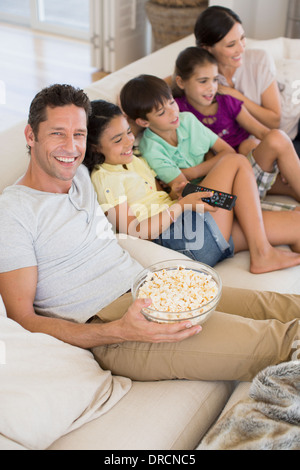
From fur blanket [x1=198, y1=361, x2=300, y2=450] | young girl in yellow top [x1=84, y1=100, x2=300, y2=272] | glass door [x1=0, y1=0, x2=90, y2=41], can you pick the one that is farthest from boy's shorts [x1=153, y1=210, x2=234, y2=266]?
glass door [x1=0, y1=0, x2=90, y2=41]

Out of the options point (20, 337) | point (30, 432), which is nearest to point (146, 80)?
point (20, 337)

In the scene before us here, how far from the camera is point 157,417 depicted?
131cm

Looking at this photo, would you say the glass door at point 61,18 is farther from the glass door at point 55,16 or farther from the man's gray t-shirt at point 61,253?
the man's gray t-shirt at point 61,253

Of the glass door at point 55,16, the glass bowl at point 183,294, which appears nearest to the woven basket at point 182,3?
the glass door at point 55,16

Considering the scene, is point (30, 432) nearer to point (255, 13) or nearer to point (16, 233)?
point (16, 233)

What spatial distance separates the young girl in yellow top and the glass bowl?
0.28 m

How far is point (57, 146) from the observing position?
5.40 ft

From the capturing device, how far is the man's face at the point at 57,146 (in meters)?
1.64

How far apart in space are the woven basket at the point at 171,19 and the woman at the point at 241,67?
1.69m

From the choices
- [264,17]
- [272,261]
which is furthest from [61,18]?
[272,261]

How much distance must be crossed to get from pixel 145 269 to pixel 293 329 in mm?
449

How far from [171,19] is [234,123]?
6.63 ft

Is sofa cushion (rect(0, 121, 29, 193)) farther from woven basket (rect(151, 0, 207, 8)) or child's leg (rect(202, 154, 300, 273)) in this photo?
woven basket (rect(151, 0, 207, 8))

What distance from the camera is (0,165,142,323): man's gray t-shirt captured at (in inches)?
59.4
